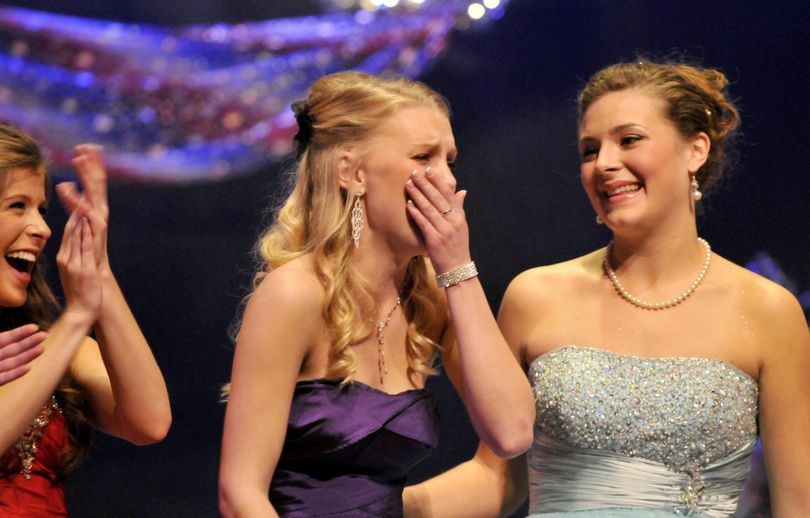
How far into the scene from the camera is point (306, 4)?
3188 mm

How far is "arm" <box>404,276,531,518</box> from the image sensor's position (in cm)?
229

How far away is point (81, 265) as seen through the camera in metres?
2.05

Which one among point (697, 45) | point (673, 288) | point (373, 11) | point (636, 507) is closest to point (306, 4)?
point (373, 11)

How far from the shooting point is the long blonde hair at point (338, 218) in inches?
81.4

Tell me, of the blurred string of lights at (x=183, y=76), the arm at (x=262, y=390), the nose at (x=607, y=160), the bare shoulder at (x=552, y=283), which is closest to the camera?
the arm at (x=262, y=390)

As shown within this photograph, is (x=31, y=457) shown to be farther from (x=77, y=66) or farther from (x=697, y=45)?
(x=697, y=45)

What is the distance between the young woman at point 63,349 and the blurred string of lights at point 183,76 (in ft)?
2.47

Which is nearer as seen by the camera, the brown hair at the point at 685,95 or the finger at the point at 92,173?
the finger at the point at 92,173

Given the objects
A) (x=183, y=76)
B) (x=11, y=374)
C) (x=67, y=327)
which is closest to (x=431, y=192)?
(x=67, y=327)

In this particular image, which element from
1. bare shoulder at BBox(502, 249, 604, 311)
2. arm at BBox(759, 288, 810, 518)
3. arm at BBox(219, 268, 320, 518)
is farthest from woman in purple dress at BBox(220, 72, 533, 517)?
arm at BBox(759, 288, 810, 518)

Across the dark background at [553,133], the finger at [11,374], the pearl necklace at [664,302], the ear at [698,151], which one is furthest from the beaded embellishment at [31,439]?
the ear at [698,151]

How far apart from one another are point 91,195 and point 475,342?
73 cm

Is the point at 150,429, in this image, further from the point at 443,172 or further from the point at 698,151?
the point at 698,151

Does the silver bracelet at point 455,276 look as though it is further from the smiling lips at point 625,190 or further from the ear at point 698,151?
the ear at point 698,151
